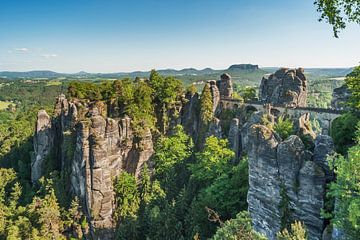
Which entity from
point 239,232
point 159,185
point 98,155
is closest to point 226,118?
point 159,185

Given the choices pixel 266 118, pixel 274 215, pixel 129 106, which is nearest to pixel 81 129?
pixel 129 106

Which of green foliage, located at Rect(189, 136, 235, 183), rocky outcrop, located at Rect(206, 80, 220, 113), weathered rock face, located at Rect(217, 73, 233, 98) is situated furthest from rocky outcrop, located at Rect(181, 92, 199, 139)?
green foliage, located at Rect(189, 136, 235, 183)

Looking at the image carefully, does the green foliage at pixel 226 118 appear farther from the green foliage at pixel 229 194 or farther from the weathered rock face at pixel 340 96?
the weathered rock face at pixel 340 96

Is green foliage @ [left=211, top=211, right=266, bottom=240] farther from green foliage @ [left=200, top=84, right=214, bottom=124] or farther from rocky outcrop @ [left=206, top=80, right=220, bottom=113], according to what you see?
rocky outcrop @ [left=206, top=80, right=220, bottom=113]

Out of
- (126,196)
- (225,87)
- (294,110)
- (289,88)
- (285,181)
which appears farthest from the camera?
(225,87)

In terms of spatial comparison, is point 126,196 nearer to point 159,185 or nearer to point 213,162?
point 159,185

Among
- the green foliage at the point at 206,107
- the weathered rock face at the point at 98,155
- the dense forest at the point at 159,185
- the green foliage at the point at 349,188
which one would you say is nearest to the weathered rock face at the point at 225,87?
the green foliage at the point at 206,107
